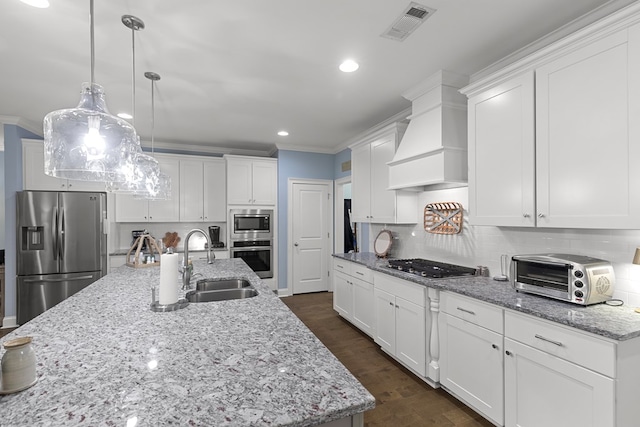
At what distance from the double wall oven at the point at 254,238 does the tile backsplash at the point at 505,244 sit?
2.21 m

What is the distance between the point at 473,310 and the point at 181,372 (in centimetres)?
187

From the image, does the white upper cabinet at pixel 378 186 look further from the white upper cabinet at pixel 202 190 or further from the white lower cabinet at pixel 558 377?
the white upper cabinet at pixel 202 190

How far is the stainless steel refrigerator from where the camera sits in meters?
3.96

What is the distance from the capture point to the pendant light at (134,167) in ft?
5.89

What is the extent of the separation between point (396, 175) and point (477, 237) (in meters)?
1.00

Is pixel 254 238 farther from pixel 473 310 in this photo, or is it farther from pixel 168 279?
pixel 473 310

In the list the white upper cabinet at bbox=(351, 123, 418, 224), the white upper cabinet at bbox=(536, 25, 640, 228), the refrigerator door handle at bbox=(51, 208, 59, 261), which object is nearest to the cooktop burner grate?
the white upper cabinet at bbox=(351, 123, 418, 224)

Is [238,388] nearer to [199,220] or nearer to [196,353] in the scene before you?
[196,353]

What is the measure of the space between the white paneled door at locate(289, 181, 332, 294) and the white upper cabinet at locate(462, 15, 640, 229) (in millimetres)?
3405

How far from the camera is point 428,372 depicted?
2.52 m

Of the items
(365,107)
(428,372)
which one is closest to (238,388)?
(428,372)

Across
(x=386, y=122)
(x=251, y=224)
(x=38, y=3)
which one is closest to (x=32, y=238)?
(x=251, y=224)

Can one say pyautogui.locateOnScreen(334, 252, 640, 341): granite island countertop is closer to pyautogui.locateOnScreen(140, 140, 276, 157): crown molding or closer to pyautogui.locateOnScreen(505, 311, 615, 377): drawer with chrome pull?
pyautogui.locateOnScreen(505, 311, 615, 377): drawer with chrome pull

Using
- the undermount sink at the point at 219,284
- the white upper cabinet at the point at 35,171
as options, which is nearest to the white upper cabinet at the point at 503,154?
the undermount sink at the point at 219,284
